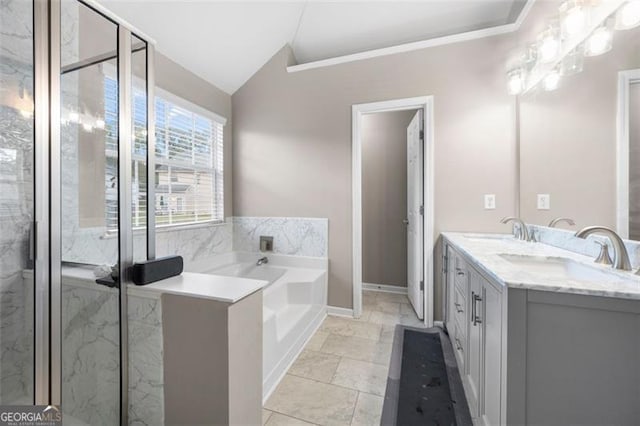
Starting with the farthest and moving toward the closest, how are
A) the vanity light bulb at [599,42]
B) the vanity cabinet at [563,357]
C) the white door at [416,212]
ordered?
the white door at [416,212], the vanity light bulb at [599,42], the vanity cabinet at [563,357]

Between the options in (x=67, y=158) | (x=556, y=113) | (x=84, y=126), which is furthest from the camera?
(x=556, y=113)

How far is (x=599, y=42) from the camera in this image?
50.1 inches

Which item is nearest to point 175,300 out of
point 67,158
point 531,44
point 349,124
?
point 67,158

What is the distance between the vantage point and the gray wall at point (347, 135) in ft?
7.13

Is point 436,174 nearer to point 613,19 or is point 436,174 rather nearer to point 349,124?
point 349,124

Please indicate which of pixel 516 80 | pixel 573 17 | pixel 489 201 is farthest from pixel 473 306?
pixel 516 80

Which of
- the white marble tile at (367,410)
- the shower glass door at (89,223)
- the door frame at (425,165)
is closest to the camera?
the shower glass door at (89,223)

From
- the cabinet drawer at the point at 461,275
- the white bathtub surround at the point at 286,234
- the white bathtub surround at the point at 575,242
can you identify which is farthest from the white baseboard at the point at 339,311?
the white bathtub surround at the point at 575,242

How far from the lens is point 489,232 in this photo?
219 centimetres

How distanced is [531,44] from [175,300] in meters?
2.82

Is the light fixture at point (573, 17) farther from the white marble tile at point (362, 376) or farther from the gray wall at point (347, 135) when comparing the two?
the white marble tile at point (362, 376)

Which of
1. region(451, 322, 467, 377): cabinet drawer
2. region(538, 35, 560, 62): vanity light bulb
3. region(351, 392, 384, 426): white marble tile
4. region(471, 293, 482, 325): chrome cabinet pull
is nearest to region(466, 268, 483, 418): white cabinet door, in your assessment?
region(471, 293, 482, 325): chrome cabinet pull

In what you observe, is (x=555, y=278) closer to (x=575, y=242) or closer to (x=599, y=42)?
(x=575, y=242)

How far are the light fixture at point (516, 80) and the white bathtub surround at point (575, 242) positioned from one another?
1082mm
